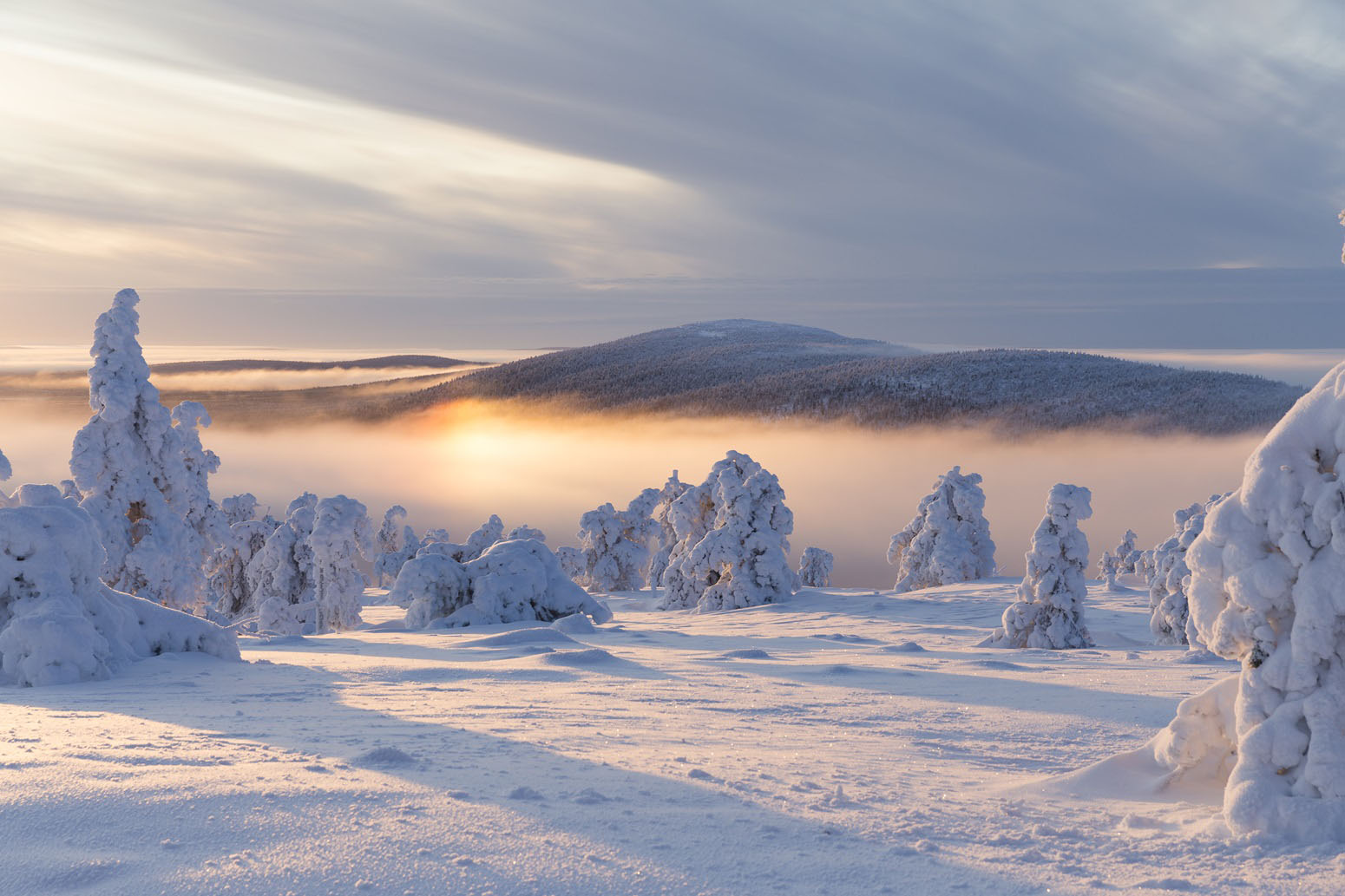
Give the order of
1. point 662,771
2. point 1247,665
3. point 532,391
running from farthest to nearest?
point 532,391 → point 662,771 → point 1247,665

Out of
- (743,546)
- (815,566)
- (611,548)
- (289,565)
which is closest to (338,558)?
(289,565)

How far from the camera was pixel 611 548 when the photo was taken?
62406mm

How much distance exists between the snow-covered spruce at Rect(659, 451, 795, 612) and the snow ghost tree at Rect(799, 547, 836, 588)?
2342 cm

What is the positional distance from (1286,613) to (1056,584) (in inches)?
854

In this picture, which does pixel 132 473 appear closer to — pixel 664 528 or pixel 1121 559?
pixel 664 528

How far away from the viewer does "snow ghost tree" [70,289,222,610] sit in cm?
2909

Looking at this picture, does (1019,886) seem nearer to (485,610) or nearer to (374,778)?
(374,778)

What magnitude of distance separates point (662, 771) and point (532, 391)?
602 ft

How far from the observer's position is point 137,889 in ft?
13.3

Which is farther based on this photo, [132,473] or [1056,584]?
[132,473]

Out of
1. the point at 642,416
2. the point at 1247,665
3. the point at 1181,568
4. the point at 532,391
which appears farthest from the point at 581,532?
the point at 532,391

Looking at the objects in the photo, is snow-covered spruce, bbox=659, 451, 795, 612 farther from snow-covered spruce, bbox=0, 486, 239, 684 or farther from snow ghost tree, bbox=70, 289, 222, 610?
snow-covered spruce, bbox=0, 486, 239, 684

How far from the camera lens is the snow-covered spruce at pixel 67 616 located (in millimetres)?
11266

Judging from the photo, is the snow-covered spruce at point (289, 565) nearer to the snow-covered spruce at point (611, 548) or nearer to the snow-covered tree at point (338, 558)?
the snow-covered tree at point (338, 558)
